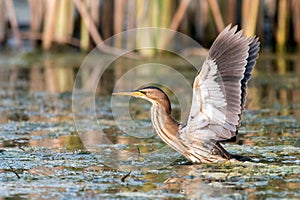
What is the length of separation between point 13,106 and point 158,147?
2227 mm

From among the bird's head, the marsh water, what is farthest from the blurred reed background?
the bird's head

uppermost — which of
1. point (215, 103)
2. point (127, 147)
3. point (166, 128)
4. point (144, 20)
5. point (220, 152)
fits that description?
point (144, 20)

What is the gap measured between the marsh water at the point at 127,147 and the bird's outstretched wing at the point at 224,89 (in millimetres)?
237

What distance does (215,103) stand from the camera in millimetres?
4477

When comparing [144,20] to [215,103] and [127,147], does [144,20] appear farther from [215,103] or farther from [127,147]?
[215,103]

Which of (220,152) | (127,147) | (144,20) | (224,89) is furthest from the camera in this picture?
(144,20)

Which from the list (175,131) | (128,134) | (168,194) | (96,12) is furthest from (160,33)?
(168,194)

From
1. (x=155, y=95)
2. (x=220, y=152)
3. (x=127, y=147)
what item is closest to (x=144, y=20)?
(x=127, y=147)

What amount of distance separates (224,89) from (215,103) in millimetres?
94

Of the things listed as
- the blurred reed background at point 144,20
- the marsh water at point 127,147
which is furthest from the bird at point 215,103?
the blurred reed background at point 144,20

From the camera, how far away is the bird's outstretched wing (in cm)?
442

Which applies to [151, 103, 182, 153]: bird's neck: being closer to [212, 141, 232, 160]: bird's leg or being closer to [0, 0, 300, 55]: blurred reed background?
[212, 141, 232, 160]: bird's leg

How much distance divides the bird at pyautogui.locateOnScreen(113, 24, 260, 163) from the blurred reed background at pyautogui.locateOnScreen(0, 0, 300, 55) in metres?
4.75

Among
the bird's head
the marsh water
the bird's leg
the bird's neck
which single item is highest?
the bird's head
